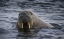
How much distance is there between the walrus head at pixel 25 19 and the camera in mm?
11031

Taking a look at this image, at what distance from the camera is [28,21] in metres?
11.2

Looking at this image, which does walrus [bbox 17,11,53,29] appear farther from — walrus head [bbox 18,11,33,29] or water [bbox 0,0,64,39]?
water [bbox 0,0,64,39]

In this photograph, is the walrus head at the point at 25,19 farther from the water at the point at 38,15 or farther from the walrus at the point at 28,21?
the water at the point at 38,15

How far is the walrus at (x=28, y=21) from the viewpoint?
435 inches

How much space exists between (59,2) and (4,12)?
5373mm

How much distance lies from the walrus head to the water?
0.32m

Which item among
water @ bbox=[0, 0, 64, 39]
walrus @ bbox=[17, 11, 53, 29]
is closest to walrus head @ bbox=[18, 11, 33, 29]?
walrus @ bbox=[17, 11, 53, 29]

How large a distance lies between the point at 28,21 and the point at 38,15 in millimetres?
3929

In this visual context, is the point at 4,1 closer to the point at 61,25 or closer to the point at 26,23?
the point at 61,25

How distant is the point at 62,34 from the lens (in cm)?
1123

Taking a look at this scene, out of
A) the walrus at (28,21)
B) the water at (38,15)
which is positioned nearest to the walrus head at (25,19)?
the walrus at (28,21)

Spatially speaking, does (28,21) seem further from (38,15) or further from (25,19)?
(38,15)

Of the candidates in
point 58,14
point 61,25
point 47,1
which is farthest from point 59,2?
Answer: point 61,25

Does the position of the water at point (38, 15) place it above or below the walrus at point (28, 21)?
below
